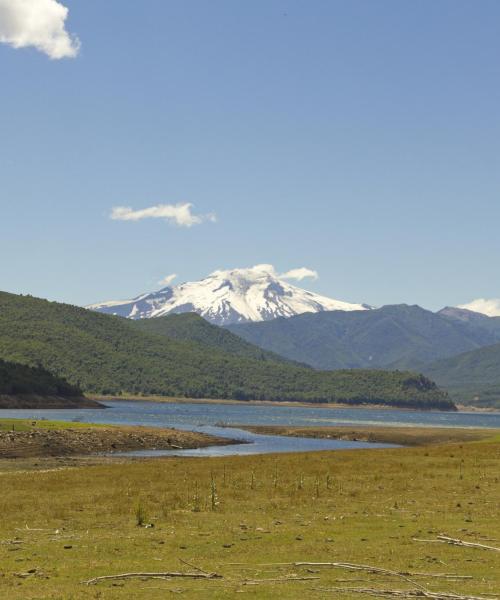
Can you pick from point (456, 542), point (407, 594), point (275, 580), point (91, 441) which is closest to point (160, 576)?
point (275, 580)

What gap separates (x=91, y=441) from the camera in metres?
97.1

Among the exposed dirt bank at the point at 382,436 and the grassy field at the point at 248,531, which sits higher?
the exposed dirt bank at the point at 382,436

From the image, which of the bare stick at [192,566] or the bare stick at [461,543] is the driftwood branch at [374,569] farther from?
the bare stick at [461,543]

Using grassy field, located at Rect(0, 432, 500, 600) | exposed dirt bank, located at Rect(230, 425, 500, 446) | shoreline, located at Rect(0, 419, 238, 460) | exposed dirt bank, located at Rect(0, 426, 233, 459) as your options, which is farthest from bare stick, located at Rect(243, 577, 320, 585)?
exposed dirt bank, located at Rect(230, 425, 500, 446)

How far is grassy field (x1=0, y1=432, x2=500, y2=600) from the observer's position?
2166 cm

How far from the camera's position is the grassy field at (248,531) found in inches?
853

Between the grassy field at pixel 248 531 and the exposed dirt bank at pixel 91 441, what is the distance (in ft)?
106

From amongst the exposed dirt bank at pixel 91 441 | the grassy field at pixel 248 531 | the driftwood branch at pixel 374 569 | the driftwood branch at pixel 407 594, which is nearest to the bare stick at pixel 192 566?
the grassy field at pixel 248 531

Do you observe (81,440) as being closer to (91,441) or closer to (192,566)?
(91,441)

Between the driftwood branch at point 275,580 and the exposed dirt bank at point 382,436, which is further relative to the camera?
the exposed dirt bank at point 382,436

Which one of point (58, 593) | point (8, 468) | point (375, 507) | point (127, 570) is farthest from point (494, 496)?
point (8, 468)

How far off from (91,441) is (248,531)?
69751 mm

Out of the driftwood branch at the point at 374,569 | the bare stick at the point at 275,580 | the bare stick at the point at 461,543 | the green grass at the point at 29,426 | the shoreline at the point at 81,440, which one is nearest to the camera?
the bare stick at the point at 275,580

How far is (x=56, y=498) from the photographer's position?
40.2 metres
